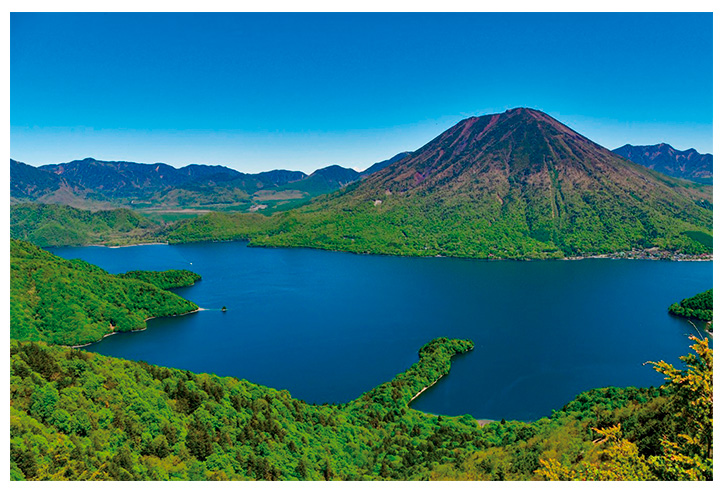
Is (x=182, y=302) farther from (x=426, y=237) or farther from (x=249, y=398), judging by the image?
(x=426, y=237)

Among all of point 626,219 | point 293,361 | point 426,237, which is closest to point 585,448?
point 293,361

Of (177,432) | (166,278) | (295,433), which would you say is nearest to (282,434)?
(295,433)

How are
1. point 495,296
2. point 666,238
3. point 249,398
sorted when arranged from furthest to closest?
point 666,238
point 495,296
point 249,398

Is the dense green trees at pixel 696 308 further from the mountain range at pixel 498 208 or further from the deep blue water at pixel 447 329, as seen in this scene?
the mountain range at pixel 498 208

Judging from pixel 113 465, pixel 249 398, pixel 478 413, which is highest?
pixel 113 465

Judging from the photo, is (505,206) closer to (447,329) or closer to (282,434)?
(447,329)

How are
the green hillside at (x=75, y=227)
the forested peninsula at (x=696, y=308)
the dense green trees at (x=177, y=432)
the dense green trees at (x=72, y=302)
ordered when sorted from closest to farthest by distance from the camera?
the dense green trees at (x=177, y=432) → the dense green trees at (x=72, y=302) → the forested peninsula at (x=696, y=308) → the green hillside at (x=75, y=227)

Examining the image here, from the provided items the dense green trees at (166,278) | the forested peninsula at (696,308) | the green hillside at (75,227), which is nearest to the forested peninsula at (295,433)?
the forested peninsula at (696,308)
